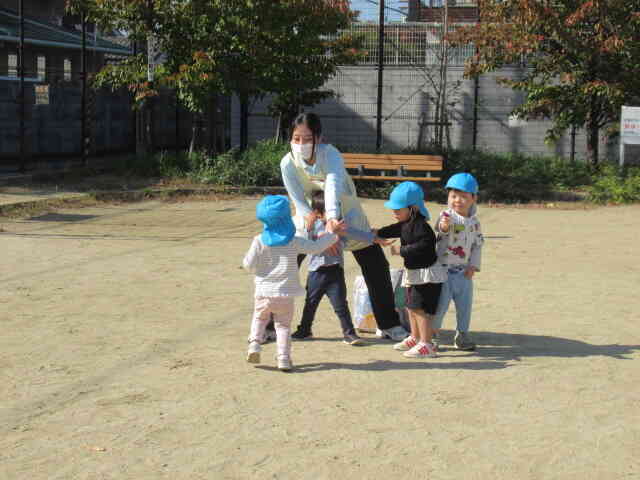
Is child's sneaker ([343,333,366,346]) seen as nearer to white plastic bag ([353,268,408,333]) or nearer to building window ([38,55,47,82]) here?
white plastic bag ([353,268,408,333])

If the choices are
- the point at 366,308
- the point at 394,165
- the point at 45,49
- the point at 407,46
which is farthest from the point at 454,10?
the point at 366,308

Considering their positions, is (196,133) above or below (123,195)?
above

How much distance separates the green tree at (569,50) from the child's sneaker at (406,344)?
11.6 meters

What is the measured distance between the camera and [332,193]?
6246mm

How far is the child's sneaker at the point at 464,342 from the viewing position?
251 inches

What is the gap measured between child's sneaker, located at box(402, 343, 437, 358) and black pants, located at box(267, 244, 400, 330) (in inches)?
22.5

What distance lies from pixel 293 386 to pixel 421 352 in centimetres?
109

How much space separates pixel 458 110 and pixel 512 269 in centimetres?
1324

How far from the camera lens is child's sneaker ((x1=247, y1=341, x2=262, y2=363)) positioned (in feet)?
19.3

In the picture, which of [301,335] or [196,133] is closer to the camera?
[301,335]

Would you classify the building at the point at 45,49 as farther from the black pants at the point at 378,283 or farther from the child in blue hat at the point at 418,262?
the child in blue hat at the point at 418,262

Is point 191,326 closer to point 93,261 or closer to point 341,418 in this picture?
point 341,418

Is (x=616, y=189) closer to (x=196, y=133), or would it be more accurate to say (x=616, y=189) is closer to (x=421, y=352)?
(x=196, y=133)

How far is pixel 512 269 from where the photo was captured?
31.7ft
